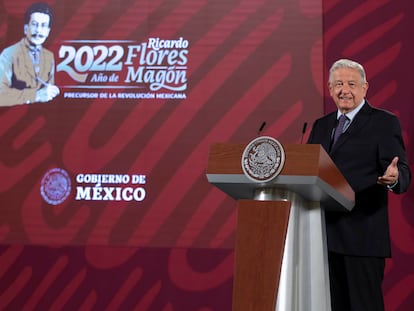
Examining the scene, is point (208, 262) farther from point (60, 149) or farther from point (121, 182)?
point (60, 149)

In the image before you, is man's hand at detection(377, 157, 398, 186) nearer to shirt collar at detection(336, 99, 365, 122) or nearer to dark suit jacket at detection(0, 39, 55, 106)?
shirt collar at detection(336, 99, 365, 122)

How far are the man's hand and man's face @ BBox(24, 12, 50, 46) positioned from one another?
2.66 m

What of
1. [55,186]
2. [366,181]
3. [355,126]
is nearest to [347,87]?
[355,126]

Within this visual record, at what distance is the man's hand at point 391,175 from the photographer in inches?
71.2

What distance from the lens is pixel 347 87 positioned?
2.04 meters

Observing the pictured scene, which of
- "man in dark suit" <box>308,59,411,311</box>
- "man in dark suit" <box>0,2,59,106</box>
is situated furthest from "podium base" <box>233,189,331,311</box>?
"man in dark suit" <box>0,2,59,106</box>

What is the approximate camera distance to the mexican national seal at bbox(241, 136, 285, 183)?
1628 mm

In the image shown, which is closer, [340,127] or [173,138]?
[340,127]

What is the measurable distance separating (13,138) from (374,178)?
8.37 feet

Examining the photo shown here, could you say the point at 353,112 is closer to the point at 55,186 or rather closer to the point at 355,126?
the point at 355,126

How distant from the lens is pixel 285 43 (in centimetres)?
375

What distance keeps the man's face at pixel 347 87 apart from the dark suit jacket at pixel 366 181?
8 centimetres

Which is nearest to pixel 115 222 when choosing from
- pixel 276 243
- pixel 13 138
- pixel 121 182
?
pixel 121 182

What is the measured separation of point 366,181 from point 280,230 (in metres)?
0.46
